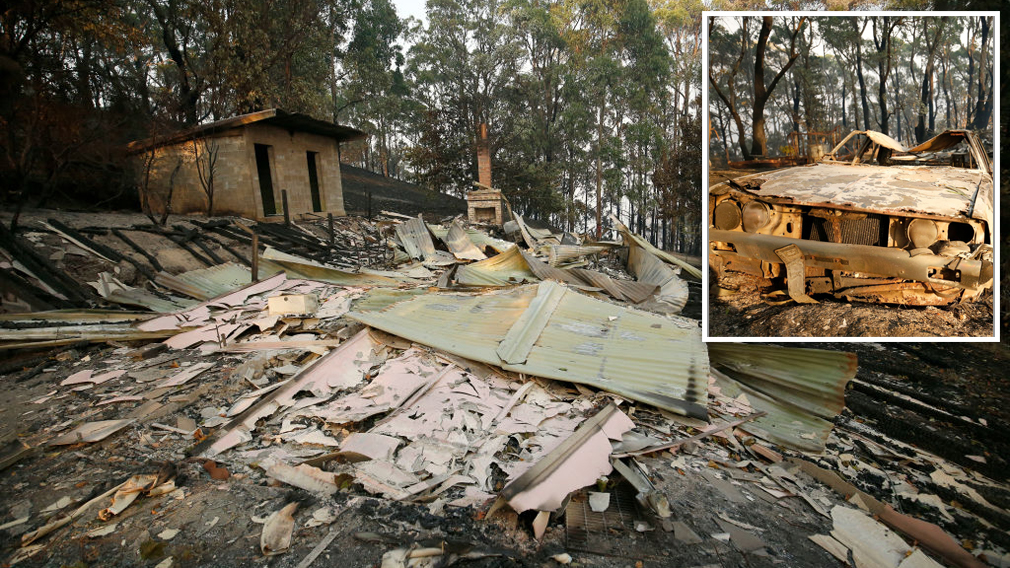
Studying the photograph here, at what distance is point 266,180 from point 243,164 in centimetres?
125

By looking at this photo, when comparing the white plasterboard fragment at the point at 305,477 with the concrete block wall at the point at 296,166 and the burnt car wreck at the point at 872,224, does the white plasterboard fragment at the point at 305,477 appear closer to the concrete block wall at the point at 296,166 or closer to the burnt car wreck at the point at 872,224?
the burnt car wreck at the point at 872,224

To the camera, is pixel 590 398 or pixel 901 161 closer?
pixel 901 161

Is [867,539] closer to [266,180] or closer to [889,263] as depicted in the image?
[889,263]

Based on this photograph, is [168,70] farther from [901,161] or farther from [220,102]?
[901,161]

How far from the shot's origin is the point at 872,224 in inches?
86.1

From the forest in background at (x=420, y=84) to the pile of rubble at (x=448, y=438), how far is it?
1005cm

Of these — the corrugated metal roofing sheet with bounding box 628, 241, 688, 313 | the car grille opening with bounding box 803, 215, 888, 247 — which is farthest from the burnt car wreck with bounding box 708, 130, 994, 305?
the corrugated metal roofing sheet with bounding box 628, 241, 688, 313

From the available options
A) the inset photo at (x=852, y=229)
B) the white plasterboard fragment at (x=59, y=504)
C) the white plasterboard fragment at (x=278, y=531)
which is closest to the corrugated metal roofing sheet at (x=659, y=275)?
the inset photo at (x=852, y=229)

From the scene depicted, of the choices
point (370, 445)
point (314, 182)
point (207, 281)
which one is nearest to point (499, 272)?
point (207, 281)

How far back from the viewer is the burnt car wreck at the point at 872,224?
210 cm

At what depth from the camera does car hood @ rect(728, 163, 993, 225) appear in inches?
82.8

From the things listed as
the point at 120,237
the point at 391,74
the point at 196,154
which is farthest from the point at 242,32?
the point at 391,74

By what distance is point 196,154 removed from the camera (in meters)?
12.3

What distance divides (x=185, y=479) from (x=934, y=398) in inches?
239
